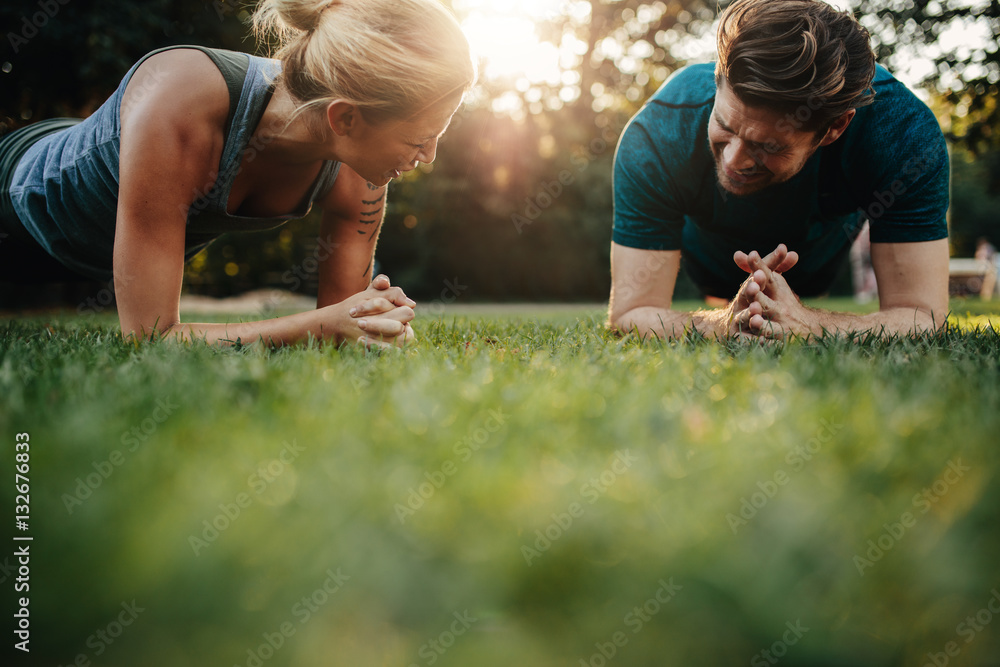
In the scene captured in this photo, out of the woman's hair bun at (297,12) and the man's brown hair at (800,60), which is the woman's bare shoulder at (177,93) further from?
the man's brown hair at (800,60)

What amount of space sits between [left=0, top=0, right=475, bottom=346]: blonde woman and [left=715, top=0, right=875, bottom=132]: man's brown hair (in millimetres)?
1217

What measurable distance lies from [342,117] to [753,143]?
1834 millimetres

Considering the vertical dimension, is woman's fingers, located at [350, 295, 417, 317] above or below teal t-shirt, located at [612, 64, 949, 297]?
below

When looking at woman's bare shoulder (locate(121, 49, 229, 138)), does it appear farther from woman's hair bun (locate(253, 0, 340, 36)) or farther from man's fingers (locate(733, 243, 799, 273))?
man's fingers (locate(733, 243, 799, 273))

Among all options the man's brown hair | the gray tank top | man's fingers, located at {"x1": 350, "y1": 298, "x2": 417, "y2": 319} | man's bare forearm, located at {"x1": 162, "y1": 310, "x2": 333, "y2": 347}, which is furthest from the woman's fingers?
the man's brown hair

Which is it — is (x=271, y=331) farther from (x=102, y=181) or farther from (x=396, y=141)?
(x=102, y=181)

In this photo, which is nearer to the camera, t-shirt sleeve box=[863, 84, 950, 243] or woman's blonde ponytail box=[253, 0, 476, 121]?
woman's blonde ponytail box=[253, 0, 476, 121]

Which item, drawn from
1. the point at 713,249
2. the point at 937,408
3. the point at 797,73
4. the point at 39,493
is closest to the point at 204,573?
the point at 39,493

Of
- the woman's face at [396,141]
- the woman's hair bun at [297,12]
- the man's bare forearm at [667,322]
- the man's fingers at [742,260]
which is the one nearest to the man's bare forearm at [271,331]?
the woman's face at [396,141]

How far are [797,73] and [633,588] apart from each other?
8.15 ft

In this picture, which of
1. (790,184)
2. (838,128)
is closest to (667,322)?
(790,184)

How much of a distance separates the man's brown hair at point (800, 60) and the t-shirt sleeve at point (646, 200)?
2.00ft

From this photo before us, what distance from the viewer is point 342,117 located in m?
2.45

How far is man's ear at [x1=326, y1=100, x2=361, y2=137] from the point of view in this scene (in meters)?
2.40
